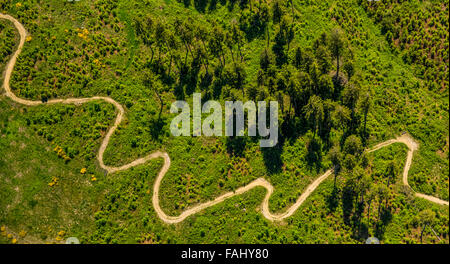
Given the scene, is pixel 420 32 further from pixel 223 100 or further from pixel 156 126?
pixel 156 126

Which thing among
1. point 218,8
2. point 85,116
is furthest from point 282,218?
point 218,8

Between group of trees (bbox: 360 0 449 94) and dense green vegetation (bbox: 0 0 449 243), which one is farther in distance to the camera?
group of trees (bbox: 360 0 449 94)

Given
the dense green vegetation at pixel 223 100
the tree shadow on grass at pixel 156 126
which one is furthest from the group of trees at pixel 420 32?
the tree shadow on grass at pixel 156 126

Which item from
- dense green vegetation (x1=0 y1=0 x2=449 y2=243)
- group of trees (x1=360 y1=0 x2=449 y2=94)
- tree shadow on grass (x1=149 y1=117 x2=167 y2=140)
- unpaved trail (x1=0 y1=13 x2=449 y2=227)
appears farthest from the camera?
group of trees (x1=360 y1=0 x2=449 y2=94)

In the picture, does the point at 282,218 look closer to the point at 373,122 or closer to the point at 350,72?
the point at 373,122

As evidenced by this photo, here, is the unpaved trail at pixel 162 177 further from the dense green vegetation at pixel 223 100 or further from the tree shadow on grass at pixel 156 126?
the tree shadow on grass at pixel 156 126

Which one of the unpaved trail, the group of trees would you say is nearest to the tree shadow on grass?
the unpaved trail

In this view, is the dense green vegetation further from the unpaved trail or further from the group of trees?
the unpaved trail

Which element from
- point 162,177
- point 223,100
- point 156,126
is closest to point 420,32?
point 223,100

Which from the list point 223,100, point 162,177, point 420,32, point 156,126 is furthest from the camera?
point 420,32

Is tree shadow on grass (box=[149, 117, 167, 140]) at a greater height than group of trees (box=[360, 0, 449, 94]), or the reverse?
group of trees (box=[360, 0, 449, 94])
